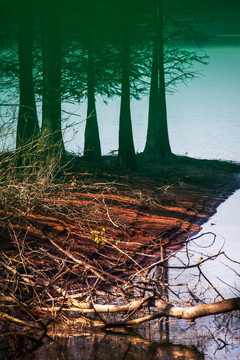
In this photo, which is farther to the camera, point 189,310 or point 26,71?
point 26,71

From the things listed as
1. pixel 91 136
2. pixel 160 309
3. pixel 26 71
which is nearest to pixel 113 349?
pixel 160 309

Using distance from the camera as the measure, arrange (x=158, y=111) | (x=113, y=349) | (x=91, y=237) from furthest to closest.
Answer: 1. (x=158, y=111)
2. (x=91, y=237)
3. (x=113, y=349)

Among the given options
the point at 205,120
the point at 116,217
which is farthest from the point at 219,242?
the point at 205,120

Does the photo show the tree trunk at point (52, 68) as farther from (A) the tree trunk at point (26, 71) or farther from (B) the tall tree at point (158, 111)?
(B) the tall tree at point (158, 111)

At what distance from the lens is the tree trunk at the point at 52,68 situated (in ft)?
64.4

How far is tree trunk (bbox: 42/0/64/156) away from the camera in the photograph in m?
19.6

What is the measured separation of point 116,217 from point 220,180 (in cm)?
971

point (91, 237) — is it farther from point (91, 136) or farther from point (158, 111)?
point (158, 111)

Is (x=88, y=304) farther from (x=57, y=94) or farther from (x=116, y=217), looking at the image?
(x=57, y=94)

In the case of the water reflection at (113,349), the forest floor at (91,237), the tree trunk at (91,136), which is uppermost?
the tree trunk at (91,136)

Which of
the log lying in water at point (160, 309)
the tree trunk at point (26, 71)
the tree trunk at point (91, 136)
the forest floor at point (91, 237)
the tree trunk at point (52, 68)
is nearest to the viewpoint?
the log lying in water at point (160, 309)

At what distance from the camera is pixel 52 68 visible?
19797mm

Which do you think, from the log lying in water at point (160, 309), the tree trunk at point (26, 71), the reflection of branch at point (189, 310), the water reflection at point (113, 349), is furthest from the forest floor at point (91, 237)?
the tree trunk at point (26, 71)

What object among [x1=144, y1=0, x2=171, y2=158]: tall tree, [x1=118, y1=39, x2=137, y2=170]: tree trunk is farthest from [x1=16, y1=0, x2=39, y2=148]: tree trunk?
[x1=144, y1=0, x2=171, y2=158]: tall tree
